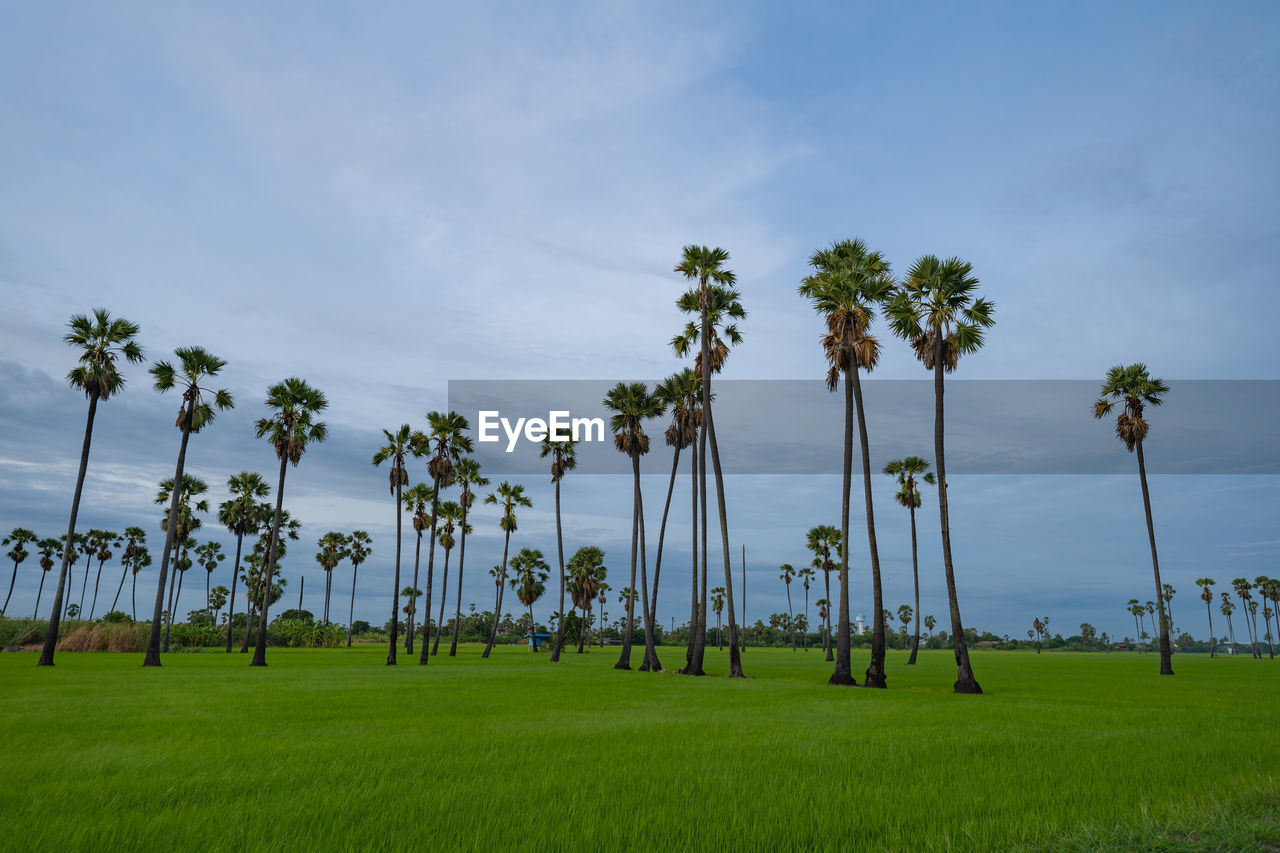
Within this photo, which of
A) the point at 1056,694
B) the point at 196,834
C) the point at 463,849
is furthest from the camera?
the point at 1056,694

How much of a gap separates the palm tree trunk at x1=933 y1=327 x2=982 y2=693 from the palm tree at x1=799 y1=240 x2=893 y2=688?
282cm

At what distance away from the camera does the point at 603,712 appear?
63.4 feet

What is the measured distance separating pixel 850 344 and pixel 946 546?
9.93 m

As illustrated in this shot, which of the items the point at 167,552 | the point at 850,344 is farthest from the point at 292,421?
the point at 850,344

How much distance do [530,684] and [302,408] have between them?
100ft

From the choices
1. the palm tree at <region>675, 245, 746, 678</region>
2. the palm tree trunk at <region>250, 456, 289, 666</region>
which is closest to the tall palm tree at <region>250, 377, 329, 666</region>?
the palm tree trunk at <region>250, 456, 289, 666</region>

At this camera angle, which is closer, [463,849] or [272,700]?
[463,849]

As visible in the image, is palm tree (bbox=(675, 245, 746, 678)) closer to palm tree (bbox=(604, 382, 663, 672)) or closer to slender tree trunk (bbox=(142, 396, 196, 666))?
palm tree (bbox=(604, 382, 663, 672))

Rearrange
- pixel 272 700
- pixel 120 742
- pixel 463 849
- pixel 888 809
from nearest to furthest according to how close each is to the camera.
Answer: pixel 463 849 < pixel 888 809 < pixel 120 742 < pixel 272 700

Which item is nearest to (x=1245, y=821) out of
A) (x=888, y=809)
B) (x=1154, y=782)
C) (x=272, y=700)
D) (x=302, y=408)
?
(x=1154, y=782)

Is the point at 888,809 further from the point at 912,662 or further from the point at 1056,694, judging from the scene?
the point at 912,662

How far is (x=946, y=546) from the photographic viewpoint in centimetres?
2941

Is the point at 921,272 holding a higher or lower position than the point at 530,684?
higher

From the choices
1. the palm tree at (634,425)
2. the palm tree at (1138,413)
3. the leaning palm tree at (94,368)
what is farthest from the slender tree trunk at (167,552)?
the palm tree at (1138,413)
